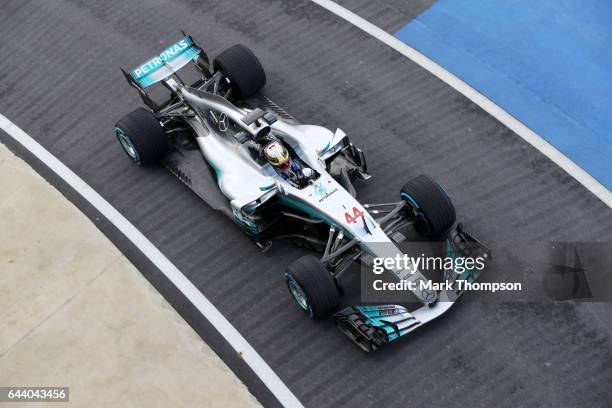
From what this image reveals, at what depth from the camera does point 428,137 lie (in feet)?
40.7

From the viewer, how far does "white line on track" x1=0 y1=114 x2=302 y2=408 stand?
10.1m

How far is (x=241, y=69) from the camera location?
41.0 feet

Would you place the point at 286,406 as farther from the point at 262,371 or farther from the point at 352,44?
the point at 352,44

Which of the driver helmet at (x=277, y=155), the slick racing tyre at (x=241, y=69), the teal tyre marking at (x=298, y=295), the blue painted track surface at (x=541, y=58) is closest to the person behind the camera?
the teal tyre marking at (x=298, y=295)

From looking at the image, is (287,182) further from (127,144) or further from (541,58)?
(541,58)

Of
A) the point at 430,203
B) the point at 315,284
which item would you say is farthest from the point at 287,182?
the point at 430,203

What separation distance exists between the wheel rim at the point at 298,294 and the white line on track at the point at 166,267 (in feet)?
2.84

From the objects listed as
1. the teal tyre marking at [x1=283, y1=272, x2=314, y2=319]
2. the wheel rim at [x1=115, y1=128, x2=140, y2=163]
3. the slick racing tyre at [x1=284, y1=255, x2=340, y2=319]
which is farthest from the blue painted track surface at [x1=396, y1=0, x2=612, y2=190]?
the wheel rim at [x1=115, y1=128, x2=140, y2=163]

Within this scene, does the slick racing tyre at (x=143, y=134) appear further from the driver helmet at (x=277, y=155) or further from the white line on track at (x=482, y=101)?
the white line on track at (x=482, y=101)

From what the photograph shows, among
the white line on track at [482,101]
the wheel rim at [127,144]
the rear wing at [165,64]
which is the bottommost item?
the white line on track at [482,101]

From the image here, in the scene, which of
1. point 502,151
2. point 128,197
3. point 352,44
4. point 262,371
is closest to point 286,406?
point 262,371

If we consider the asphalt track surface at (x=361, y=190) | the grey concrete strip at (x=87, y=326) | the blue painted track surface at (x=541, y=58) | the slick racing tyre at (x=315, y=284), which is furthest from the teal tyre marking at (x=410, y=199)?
the grey concrete strip at (x=87, y=326)

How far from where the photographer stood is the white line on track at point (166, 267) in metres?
10.1

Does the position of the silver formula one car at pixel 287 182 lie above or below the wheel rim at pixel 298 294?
above
